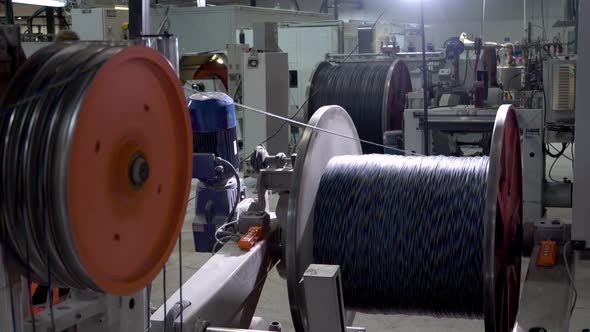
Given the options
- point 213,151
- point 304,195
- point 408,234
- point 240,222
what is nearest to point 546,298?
point 408,234

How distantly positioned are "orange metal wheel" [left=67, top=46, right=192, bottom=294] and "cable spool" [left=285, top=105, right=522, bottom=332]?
1.01 m

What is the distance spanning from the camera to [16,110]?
1352 mm

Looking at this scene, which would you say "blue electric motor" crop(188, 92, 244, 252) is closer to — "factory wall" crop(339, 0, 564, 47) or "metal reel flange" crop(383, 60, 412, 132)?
"metal reel flange" crop(383, 60, 412, 132)

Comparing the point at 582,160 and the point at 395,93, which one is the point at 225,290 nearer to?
the point at 582,160

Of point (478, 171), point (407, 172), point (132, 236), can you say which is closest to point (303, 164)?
point (407, 172)

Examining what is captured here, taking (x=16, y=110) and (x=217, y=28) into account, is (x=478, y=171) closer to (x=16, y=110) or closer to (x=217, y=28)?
(x=16, y=110)

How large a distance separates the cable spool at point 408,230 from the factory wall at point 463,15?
530 inches

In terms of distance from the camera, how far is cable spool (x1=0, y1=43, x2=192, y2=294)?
51.0 inches

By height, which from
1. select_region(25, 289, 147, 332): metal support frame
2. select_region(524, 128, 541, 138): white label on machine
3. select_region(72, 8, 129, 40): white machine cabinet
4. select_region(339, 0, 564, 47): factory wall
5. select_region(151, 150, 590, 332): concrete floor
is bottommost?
select_region(151, 150, 590, 332): concrete floor

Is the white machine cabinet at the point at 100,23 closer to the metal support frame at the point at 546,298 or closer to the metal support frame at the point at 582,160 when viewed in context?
the metal support frame at the point at 582,160

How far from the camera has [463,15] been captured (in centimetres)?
1675

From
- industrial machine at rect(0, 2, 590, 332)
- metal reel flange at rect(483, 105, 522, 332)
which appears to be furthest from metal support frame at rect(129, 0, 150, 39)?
metal reel flange at rect(483, 105, 522, 332)

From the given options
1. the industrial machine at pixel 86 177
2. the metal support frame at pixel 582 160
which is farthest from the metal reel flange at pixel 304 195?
the metal support frame at pixel 582 160

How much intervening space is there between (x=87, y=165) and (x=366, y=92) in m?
5.82
